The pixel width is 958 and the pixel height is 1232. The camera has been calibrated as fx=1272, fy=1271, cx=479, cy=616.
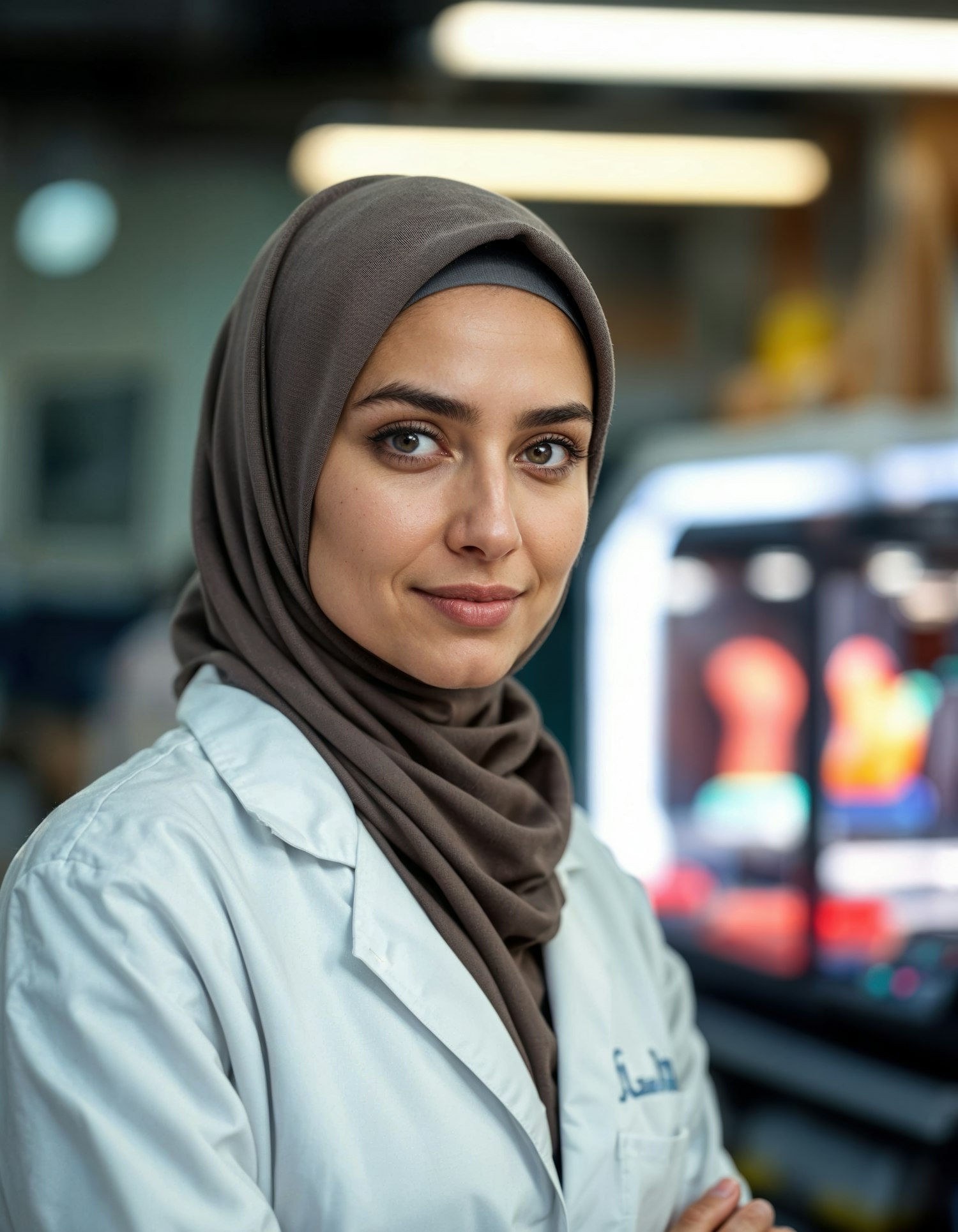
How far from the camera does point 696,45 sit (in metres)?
2.74

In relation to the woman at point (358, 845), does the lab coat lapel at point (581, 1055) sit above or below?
below

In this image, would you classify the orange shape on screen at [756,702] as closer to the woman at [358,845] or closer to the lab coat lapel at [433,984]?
the woman at [358,845]

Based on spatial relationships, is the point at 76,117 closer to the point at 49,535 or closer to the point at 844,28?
the point at 49,535

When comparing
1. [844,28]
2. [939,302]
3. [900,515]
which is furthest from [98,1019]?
[939,302]

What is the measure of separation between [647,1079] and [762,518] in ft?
6.67

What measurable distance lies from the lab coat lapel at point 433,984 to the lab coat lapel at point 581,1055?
46mm

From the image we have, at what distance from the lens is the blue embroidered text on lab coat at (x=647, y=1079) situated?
116 cm

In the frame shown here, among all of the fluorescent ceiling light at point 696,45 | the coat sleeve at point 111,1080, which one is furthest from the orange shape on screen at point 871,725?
the coat sleeve at point 111,1080

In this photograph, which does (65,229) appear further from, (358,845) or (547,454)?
(358,845)

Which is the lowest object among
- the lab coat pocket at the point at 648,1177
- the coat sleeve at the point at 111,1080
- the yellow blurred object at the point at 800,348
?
the lab coat pocket at the point at 648,1177

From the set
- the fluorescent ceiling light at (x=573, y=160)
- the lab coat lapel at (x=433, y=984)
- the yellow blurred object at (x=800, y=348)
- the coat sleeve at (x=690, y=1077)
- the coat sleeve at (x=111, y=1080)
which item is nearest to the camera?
the coat sleeve at (x=111, y=1080)

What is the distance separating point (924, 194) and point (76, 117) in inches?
156

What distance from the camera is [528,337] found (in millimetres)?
1041

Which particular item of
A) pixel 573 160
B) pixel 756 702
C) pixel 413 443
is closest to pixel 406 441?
pixel 413 443
